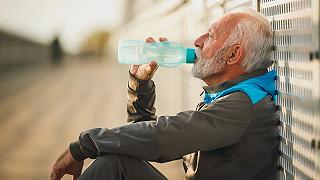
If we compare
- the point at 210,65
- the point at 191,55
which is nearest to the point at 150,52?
the point at 191,55

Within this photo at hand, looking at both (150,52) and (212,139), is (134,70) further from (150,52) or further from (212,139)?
(212,139)

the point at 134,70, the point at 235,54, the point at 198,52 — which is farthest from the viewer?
the point at 134,70

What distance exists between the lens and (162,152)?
5.27 ft

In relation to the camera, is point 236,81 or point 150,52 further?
point 150,52

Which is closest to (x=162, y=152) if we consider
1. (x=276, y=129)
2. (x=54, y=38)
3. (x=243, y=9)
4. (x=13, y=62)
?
(x=276, y=129)

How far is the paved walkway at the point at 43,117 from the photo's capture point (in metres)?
3.97

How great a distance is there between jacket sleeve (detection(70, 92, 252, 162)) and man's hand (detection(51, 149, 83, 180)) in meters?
0.17

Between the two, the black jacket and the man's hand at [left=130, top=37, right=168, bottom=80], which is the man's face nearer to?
the black jacket

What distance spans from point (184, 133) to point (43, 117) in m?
4.94

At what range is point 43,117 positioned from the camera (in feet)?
20.7

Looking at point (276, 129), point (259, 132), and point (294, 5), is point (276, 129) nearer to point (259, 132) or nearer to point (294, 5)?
point (259, 132)

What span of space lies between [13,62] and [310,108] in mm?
6619

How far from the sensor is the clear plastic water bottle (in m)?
2.18

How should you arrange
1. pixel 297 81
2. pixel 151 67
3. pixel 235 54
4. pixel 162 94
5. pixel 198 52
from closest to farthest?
1. pixel 297 81
2. pixel 235 54
3. pixel 198 52
4. pixel 151 67
5. pixel 162 94
